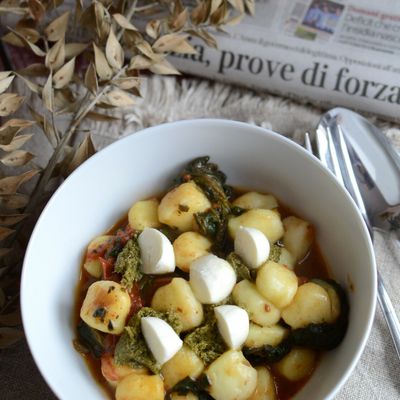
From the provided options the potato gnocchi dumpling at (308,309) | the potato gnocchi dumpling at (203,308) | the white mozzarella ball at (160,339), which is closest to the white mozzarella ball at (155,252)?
the potato gnocchi dumpling at (203,308)

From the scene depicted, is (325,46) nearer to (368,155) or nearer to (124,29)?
(368,155)

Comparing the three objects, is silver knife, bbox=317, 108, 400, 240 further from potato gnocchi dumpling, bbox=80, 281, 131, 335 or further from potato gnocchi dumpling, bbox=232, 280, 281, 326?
potato gnocchi dumpling, bbox=80, 281, 131, 335

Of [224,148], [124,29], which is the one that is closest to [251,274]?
[224,148]

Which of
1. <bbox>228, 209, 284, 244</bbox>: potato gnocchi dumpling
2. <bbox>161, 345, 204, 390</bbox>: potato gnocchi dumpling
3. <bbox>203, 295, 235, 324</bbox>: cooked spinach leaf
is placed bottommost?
<bbox>161, 345, 204, 390</bbox>: potato gnocchi dumpling

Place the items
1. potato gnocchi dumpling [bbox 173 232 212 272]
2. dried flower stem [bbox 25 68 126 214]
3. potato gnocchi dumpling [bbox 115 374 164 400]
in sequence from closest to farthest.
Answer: potato gnocchi dumpling [bbox 115 374 164 400]
potato gnocchi dumpling [bbox 173 232 212 272]
dried flower stem [bbox 25 68 126 214]

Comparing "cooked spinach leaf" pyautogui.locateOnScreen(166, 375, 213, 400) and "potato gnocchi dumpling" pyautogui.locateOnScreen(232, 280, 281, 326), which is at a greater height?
"potato gnocchi dumpling" pyautogui.locateOnScreen(232, 280, 281, 326)

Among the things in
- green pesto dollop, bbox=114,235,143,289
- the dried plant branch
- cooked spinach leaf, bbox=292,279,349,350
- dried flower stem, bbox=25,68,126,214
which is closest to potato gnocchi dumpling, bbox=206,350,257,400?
cooked spinach leaf, bbox=292,279,349,350

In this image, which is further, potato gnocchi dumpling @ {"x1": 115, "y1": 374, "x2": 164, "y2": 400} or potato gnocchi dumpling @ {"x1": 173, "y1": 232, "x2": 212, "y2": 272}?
potato gnocchi dumpling @ {"x1": 173, "y1": 232, "x2": 212, "y2": 272}

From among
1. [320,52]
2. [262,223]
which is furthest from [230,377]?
[320,52]
